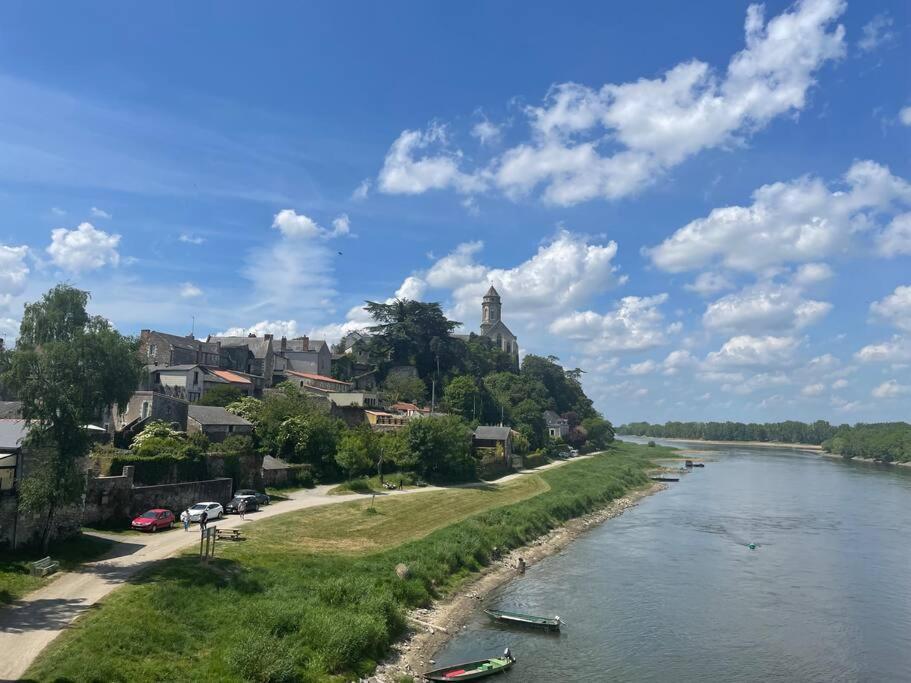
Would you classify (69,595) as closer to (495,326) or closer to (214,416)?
(214,416)

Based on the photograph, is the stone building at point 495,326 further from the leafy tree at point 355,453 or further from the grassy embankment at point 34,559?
the grassy embankment at point 34,559

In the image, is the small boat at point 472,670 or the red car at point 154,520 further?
the red car at point 154,520

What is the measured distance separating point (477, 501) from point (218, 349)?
129 feet

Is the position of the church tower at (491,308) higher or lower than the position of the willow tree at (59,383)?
higher

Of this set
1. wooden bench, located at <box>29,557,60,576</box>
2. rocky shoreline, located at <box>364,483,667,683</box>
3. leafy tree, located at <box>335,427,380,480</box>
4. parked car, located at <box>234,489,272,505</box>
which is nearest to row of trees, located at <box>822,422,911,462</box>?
rocky shoreline, located at <box>364,483,667,683</box>

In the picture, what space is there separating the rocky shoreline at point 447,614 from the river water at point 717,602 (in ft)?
2.14

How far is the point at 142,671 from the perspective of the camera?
17.5 meters

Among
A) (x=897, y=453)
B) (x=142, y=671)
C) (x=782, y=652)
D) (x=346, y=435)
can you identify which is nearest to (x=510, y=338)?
(x=897, y=453)

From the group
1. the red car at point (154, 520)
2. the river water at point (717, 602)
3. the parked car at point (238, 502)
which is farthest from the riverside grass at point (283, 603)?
the red car at point (154, 520)

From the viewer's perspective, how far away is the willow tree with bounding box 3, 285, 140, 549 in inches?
926

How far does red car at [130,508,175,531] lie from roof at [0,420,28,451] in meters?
6.37

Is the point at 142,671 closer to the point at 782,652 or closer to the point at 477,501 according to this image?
the point at 782,652

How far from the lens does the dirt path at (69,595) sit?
16.7m

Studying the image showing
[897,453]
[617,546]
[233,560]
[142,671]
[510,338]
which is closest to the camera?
[142,671]
